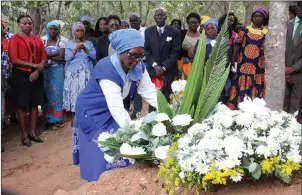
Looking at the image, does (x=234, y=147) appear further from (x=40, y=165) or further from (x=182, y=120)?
(x=40, y=165)

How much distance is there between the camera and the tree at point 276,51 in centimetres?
312

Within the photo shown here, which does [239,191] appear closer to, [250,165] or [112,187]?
[250,165]

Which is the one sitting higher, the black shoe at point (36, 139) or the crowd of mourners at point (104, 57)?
the crowd of mourners at point (104, 57)

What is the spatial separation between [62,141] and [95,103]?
130 inches

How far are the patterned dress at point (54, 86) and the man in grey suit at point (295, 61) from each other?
344cm

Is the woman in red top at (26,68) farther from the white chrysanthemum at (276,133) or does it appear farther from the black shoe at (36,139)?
the white chrysanthemum at (276,133)

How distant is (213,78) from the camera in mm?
2746

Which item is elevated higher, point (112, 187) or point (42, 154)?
point (112, 187)

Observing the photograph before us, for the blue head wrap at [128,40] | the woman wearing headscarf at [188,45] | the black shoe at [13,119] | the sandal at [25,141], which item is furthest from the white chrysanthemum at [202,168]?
the black shoe at [13,119]

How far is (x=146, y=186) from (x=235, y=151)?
2.15ft

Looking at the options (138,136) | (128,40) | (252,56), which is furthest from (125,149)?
(252,56)

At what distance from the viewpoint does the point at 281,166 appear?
88.6 inches

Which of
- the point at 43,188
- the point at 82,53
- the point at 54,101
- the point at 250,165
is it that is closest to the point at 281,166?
the point at 250,165

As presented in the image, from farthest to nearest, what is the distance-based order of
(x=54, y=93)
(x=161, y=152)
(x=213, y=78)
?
(x=54, y=93)
(x=213, y=78)
(x=161, y=152)
